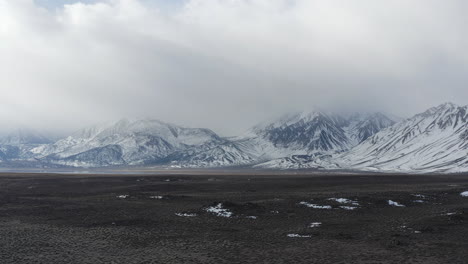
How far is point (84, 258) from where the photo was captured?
92.8 feet

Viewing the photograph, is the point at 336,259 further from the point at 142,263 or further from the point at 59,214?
the point at 59,214

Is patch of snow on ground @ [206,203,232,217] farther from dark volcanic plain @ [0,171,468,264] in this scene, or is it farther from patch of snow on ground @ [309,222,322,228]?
patch of snow on ground @ [309,222,322,228]

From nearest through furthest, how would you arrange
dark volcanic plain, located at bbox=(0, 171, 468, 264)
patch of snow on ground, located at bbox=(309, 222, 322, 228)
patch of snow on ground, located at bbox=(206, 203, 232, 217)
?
dark volcanic plain, located at bbox=(0, 171, 468, 264) → patch of snow on ground, located at bbox=(309, 222, 322, 228) → patch of snow on ground, located at bbox=(206, 203, 232, 217)

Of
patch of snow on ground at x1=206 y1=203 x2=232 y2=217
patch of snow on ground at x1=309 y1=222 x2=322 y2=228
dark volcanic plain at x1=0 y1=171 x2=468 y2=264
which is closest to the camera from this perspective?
dark volcanic plain at x1=0 y1=171 x2=468 y2=264

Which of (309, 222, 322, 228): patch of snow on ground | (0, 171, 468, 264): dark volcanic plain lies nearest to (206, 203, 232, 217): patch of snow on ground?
(0, 171, 468, 264): dark volcanic plain

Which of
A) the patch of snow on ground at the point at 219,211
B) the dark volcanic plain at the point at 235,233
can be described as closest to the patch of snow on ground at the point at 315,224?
the dark volcanic plain at the point at 235,233

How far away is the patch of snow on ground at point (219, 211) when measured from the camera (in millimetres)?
48847

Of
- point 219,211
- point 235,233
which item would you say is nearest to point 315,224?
point 235,233

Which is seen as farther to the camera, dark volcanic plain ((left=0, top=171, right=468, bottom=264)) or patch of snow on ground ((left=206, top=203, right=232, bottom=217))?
patch of snow on ground ((left=206, top=203, right=232, bottom=217))

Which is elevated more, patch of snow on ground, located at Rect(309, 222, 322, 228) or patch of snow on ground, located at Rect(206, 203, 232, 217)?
patch of snow on ground, located at Rect(206, 203, 232, 217)

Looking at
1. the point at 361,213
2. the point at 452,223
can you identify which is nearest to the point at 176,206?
the point at 361,213

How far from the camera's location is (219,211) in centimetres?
5053

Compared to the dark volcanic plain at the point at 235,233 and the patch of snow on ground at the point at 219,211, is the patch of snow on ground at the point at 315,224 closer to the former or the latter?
the dark volcanic plain at the point at 235,233

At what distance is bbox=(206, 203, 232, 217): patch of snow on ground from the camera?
160 feet
